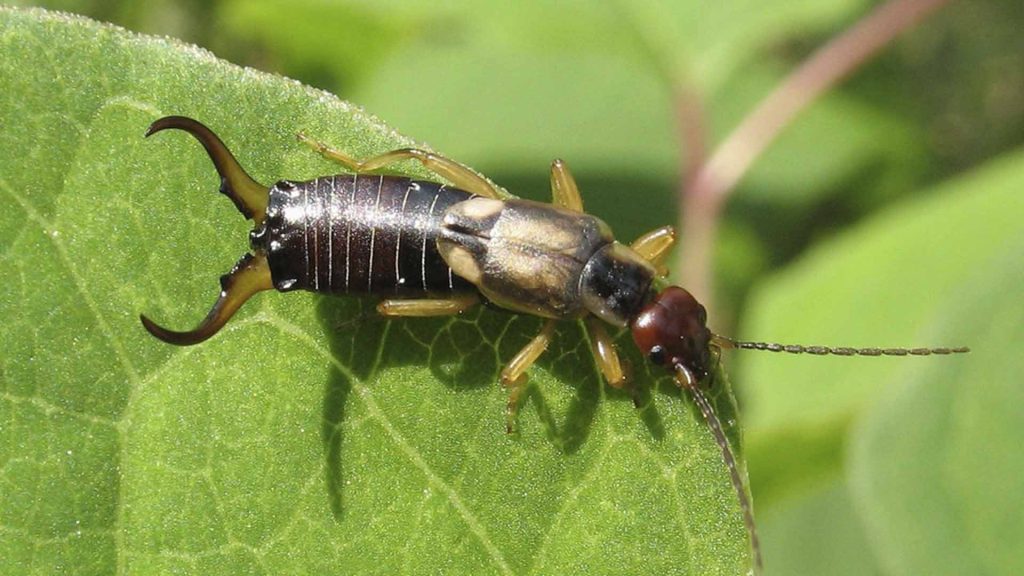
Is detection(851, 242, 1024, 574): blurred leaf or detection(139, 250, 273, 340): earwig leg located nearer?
detection(139, 250, 273, 340): earwig leg

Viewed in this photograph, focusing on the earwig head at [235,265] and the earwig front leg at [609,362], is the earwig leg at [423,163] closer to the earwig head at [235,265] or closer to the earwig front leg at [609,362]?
the earwig head at [235,265]

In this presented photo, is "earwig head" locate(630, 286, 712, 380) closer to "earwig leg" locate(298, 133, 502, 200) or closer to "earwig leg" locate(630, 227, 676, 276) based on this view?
"earwig leg" locate(630, 227, 676, 276)

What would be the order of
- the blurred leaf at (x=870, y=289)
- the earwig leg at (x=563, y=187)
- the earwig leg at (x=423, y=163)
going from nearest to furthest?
the earwig leg at (x=423, y=163)
the earwig leg at (x=563, y=187)
the blurred leaf at (x=870, y=289)

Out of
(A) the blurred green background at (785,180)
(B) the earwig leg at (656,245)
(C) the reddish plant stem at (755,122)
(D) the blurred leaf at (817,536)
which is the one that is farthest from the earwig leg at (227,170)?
(C) the reddish plant stem at (755,122)

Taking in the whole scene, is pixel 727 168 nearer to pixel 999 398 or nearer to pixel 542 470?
pixel 999 398

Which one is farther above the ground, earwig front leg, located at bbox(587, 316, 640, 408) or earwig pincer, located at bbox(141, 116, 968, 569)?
earwig pincer, located at bbox(141, 116, 968, 569)

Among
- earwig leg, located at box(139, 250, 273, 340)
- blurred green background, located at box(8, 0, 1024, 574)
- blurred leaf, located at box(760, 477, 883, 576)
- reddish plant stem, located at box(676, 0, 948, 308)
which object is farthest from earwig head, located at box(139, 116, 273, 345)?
reddish plant stem, located at box(676, 0, 948, 308)
